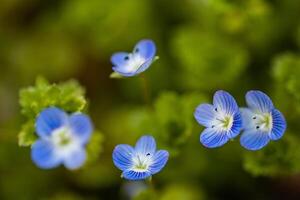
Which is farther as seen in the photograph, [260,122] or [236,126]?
[260,122]

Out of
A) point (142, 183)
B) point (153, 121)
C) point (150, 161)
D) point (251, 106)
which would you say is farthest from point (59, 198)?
point (251, 106)

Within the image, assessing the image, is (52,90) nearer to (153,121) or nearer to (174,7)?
(153,121)

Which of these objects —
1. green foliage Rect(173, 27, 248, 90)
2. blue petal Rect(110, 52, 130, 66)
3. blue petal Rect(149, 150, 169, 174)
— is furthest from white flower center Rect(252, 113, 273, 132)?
green foliage Rect(173, 27, 248, 90)

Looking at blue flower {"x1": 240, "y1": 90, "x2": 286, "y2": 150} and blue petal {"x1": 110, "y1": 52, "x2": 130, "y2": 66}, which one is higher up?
blue petal {"x1": 110, "y1": 52, "x2": 130, "y2": 66}

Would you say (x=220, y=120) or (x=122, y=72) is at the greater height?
(x=122, y=72)

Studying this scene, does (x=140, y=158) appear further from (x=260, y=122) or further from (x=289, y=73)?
(x=289, y=73)

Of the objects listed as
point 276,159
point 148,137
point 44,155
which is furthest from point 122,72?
point 276,159

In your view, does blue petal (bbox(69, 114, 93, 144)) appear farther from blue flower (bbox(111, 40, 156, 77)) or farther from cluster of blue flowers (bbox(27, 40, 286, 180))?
blue flower (bbox(111, 40, 156, 77))
